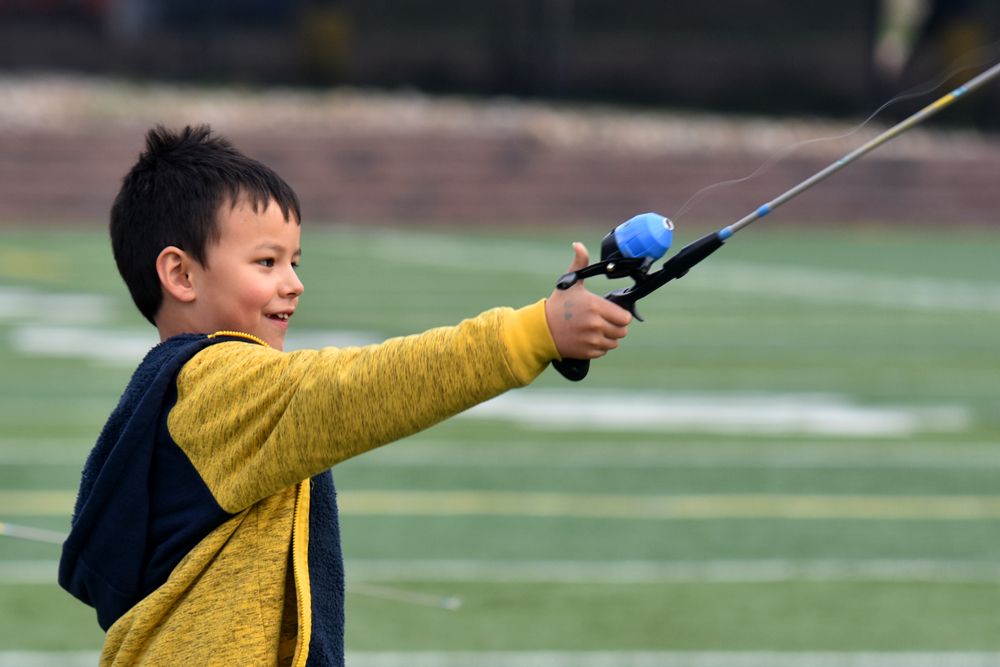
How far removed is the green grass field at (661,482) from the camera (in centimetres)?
411

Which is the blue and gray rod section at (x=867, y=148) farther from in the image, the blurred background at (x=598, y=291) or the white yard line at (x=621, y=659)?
the white yard line at (x=621, y=659)

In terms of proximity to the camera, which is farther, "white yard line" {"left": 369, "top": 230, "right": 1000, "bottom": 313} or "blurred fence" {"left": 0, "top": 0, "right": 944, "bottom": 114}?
"blurred fence" {"left": 0, "top": 0, "right": 944, "bottom": 114}

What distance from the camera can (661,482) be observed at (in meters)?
5.75

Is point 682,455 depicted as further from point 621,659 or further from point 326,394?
point 326,394

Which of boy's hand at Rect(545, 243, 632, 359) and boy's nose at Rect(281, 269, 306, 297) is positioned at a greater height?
boy's nose at Rect(281, 269, 306, 297)

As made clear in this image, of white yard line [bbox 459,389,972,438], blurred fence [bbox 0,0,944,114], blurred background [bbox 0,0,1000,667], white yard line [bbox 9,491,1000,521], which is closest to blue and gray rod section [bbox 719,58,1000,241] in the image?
blurred background [bbox 0,0,1000,667]

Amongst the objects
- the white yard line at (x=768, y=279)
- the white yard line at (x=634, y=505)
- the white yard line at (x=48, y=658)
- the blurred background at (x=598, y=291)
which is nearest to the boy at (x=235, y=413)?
the blurred background at (x=598, y=291)

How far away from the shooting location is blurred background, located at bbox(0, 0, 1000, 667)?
14.0 ft

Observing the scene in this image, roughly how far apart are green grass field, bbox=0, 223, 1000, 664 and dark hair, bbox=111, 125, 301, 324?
2.15 metres

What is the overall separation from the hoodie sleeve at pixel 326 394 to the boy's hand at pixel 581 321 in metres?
0.01

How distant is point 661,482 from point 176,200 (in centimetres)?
408

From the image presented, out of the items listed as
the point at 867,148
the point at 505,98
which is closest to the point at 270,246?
the point at 867,148

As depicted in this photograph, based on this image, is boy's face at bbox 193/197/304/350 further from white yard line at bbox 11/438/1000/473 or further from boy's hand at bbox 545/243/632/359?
white yard line at bbox 11/438/1000/473

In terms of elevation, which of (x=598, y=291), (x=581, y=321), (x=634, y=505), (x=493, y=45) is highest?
(x=493, y=45)
